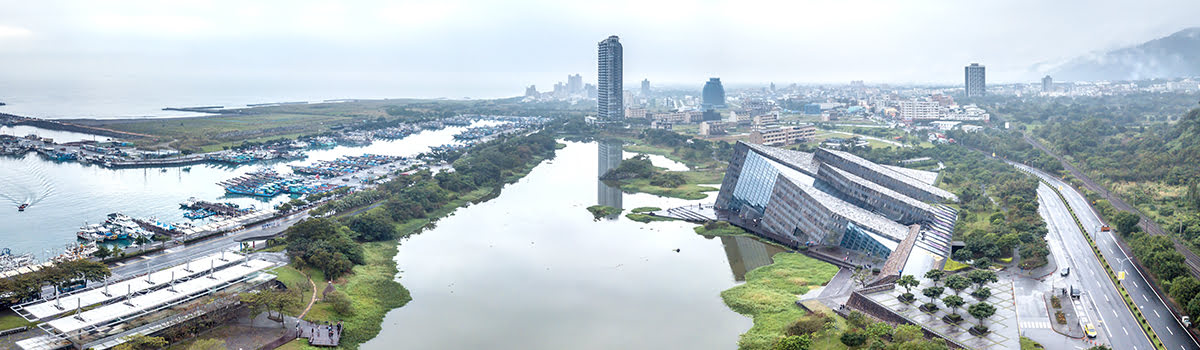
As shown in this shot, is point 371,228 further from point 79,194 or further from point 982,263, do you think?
point 982,263

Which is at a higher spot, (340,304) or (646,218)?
(646,218)

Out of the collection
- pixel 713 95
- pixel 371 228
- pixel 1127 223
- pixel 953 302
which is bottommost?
pixel 953 302

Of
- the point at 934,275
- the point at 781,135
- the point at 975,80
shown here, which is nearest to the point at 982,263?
the point at 934,275

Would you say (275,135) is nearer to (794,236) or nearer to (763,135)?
(763,135)

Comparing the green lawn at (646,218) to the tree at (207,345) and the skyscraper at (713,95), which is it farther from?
the skyscraper at (713,95)

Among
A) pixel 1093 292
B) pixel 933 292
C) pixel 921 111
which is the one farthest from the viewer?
pixel 921 111

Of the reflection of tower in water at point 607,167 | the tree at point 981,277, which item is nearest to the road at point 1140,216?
the tree at point 981,277
